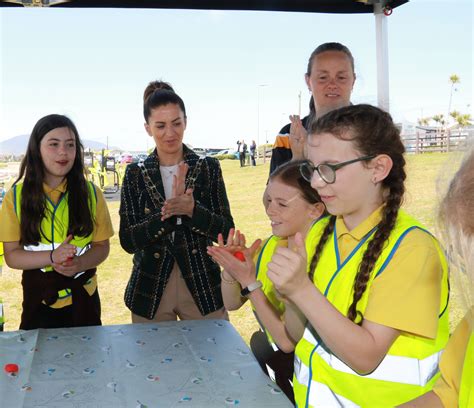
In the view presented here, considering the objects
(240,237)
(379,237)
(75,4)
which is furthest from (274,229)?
(75,4)

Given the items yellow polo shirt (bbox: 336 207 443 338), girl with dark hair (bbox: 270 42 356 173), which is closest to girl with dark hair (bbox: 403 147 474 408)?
yellow polo shirt (bbox: 336 207 443 338)

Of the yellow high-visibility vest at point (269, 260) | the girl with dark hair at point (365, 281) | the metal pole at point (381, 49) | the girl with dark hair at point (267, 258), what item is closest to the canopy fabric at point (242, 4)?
the metal pole at point (381, 49)


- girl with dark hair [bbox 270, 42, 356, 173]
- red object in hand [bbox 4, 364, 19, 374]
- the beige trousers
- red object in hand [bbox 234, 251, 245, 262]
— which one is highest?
girl with dark hair [bbox 270, 42, 356, 173]

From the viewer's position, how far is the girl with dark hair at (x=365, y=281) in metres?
1.30

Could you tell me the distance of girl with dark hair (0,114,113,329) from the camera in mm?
2377

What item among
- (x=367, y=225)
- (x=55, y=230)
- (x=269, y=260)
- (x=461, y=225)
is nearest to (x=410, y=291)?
(x=367, y=225)

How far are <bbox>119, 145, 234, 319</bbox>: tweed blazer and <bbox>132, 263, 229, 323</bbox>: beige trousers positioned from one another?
0.03 m

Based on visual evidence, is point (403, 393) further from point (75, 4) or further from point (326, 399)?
point (75, 4)

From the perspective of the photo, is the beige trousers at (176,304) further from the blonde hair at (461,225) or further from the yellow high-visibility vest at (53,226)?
the blonde hair at (461,225)

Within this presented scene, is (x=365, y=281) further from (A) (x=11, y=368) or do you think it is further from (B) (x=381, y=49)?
(B) (x=381, y=49)

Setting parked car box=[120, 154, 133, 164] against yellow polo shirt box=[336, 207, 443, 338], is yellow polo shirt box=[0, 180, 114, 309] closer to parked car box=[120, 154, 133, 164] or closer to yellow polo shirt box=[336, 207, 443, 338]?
yellow polo shirt box=[336, 207, 443, 338]

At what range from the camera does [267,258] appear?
2072 millimetres

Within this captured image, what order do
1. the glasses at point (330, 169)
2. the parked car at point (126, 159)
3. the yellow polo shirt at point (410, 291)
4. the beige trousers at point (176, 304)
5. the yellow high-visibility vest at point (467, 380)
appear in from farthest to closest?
the parked car at point (126, 159), the beige trousers at point (176, 304), the glasses at point (330, 169), the yellow polo shirt at point (410, 291), the yellow high-visibility vest at point (467, 380)

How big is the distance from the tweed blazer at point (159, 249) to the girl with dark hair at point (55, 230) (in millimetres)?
162
